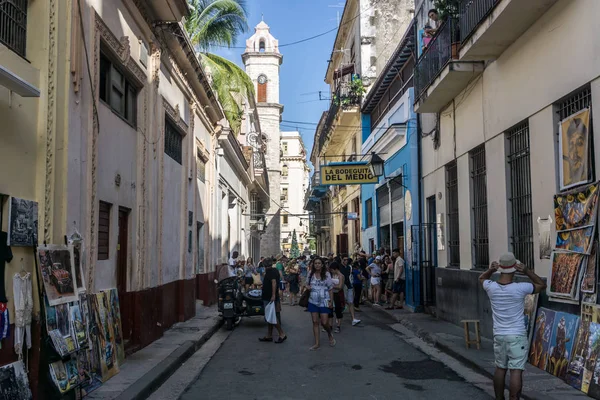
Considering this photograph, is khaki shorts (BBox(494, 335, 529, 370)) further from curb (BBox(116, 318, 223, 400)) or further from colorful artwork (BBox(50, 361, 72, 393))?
colorful artwork (BBox(50, 361, 72, 393))

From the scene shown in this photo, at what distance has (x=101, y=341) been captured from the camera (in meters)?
8.16

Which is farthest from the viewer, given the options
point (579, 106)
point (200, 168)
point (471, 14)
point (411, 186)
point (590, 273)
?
point (200, 168)

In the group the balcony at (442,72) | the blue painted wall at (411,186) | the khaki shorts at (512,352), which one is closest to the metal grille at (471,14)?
the balcony at (442,72)

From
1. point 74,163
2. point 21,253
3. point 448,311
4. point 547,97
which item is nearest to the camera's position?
point 21,253

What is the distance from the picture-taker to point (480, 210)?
12.6 m

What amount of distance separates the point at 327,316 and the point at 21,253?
6.65 m

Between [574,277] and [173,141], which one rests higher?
[173,141]

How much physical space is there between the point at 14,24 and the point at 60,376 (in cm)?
368

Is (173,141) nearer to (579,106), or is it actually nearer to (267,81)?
(579,106)

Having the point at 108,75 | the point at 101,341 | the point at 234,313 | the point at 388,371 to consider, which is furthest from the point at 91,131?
the point at 234,313

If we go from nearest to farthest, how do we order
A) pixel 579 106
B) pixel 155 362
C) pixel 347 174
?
pixel 579 106 < pixel 155 362 < pixel 347 174

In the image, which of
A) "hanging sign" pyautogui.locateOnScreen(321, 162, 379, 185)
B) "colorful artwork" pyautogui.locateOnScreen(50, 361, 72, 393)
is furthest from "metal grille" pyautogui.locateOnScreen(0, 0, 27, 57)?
"hanging sign" pyautogui.locateOnScreen(321, 162, 379, 185)

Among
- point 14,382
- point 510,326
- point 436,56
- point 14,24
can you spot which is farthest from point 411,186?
point 14,382

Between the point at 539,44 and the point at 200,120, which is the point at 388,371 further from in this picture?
the point at 200,120
